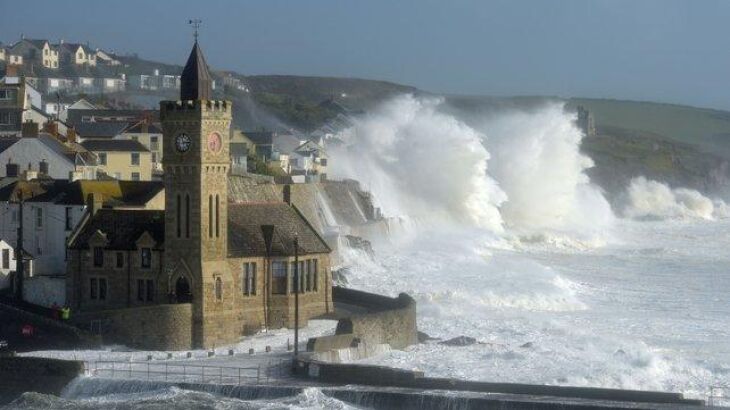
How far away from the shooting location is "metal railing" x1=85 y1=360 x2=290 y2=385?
32.8 metres

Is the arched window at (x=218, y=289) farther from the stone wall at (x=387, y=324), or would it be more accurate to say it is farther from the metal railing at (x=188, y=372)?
the metal railing at (x=188, y=372)

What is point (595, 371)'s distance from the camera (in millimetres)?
35625

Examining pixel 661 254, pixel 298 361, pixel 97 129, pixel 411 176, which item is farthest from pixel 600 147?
pixel 298 361

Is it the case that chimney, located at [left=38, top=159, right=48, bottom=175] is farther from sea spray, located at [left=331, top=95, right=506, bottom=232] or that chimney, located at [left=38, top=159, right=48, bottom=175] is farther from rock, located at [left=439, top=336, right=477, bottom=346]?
sea spray, located at [left=331, top=95, right=506, bottom=232]

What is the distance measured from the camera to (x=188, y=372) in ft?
110

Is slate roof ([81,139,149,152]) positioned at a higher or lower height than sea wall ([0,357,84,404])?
higher

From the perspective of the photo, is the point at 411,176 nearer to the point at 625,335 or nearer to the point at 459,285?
the point at 459,285

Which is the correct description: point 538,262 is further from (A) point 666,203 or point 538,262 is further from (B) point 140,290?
(A) point 666,203

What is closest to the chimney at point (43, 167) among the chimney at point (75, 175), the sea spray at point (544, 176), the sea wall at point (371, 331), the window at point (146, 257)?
the chimney at point (75, 175)

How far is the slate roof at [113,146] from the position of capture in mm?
59625

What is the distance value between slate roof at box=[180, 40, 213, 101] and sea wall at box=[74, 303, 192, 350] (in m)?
4.53

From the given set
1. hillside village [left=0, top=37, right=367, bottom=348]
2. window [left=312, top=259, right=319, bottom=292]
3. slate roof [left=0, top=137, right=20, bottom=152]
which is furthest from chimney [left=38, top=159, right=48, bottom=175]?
window [left=312, top=259, right=319, bottom=292]

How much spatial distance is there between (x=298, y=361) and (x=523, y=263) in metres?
33.4

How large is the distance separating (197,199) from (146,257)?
2.25m
